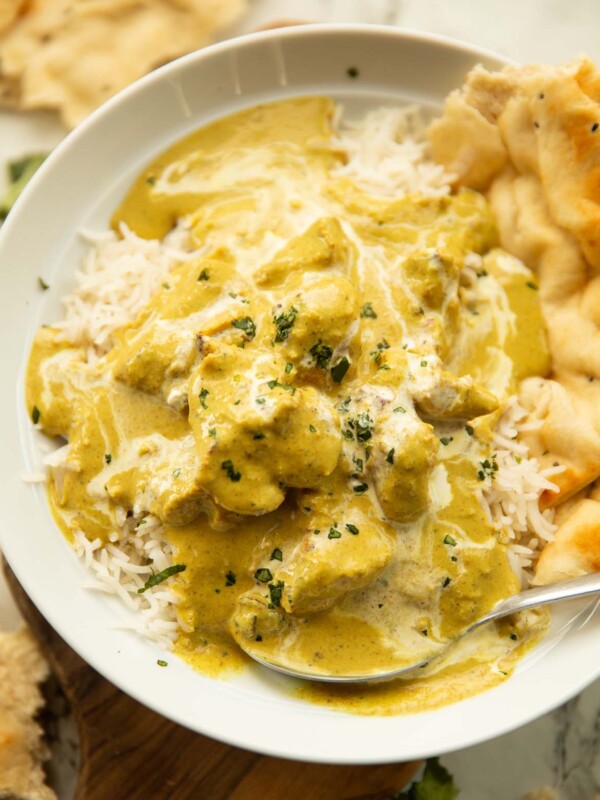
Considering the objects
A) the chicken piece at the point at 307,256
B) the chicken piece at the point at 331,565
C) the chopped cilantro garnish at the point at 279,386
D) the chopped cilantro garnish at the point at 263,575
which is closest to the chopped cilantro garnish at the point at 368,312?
the chicken piece at the point at 307,256

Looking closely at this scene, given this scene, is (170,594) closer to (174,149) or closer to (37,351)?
(37,351)

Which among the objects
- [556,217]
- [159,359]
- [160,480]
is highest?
[556,217]

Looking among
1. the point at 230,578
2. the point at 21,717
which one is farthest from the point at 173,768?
the point at 230,578

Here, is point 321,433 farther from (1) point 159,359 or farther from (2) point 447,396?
(1) point 159,359

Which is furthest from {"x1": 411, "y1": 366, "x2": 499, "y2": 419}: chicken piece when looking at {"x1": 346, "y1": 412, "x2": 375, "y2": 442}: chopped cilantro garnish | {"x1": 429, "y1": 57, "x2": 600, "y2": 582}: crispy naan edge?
{"x1": 429, "y1": 57, "x2": 600, "y2": 582}: crispy naan edge

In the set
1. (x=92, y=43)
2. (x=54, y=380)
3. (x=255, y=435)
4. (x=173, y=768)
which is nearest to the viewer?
(x=255, y=435)

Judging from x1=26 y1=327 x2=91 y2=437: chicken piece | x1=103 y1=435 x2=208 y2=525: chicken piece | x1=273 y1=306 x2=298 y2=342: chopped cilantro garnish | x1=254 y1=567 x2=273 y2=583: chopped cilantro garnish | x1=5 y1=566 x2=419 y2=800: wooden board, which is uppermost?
x1=273 y1=306 x2=298 y2=342: chopped cilantro garnish

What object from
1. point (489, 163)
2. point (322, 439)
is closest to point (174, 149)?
point (489, 163)

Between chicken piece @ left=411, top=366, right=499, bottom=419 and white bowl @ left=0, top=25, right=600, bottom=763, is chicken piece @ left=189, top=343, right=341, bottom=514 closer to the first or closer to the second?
chicken piece @ left=411, top=366, right=499, bottom=419
